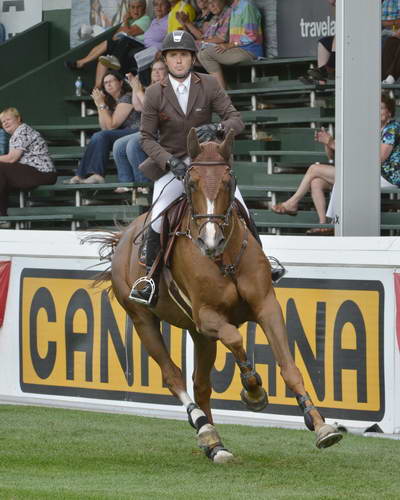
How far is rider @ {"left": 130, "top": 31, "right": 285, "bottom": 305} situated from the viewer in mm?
8984

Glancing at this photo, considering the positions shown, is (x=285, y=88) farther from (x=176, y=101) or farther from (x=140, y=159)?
(x=176, y=101)

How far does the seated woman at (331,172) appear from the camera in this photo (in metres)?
13.8

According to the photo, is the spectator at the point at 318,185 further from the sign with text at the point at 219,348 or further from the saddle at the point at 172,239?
the saddle at the point at 172,239

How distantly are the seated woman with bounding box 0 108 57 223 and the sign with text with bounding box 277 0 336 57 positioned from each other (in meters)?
3.85

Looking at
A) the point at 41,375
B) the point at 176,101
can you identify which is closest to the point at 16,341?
the point at 41,375

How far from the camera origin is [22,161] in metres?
17.2

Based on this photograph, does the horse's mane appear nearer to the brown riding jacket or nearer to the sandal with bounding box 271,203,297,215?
the brown riding jacket

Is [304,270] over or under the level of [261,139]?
under

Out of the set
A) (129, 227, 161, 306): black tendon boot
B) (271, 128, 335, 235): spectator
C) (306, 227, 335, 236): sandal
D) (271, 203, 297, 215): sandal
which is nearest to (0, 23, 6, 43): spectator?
(271, 203, 297, 215): sandal

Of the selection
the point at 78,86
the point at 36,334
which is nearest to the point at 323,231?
the point at 36,334

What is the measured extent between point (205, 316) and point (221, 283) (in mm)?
246

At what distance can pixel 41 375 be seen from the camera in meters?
12.5

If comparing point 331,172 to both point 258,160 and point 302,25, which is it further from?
point 302,25

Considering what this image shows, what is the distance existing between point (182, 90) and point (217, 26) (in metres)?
8.42
